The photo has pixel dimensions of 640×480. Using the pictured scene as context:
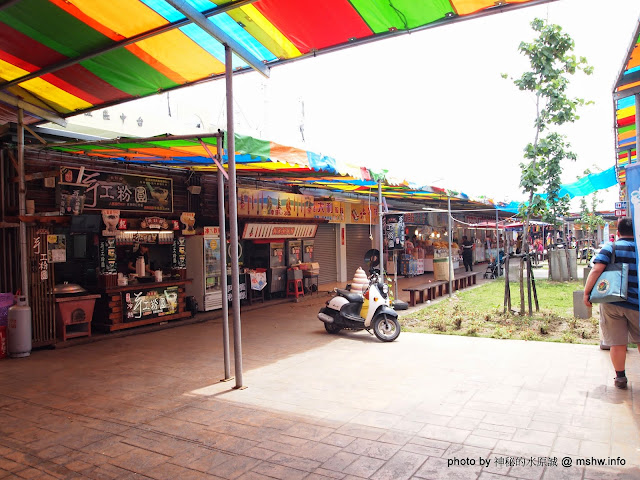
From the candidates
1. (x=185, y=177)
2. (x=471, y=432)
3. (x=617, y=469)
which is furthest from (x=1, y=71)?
(x=617, y=469)

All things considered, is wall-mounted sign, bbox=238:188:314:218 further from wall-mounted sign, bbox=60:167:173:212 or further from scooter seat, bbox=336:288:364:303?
Result: scooter seat, bbox=336:288:364:303

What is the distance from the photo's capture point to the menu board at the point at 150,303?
9.42m

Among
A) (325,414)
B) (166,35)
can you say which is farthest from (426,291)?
(166,35)

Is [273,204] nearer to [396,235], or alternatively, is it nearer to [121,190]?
[396,235]

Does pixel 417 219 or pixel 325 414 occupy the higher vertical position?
pixel 417 219

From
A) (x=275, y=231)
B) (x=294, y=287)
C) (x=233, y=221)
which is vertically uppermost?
(x=275, y=231)

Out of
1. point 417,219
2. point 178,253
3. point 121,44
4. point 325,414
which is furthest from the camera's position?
point 417,219

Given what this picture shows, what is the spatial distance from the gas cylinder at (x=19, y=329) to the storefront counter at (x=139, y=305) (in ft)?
5.37

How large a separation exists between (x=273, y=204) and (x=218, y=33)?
8.54m

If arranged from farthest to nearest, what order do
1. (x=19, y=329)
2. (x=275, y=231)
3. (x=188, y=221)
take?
(x=275, y=231) → (x=188, y=221) → (x=19, y=329)

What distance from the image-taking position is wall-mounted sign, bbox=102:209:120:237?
9.16 m

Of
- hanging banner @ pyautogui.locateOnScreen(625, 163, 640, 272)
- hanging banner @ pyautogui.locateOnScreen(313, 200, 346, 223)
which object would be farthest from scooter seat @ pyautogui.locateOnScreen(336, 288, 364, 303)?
hanging banner @ pyautogui.locateOnScreen(313, 200, 346, 223)

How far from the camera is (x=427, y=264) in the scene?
22.0 m

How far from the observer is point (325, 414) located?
4.69m
